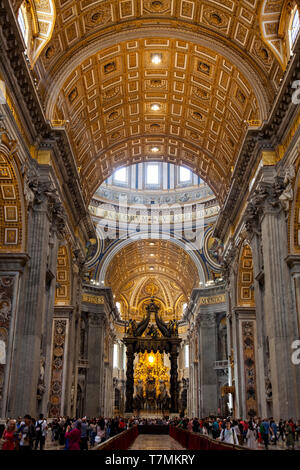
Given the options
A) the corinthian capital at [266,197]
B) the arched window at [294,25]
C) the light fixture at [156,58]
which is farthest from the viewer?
the light fixture at [156,58]

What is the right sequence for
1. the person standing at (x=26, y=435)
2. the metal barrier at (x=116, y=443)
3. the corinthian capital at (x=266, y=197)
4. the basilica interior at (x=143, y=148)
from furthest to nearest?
1. the corinthian capital at (x=266, y=197)
2. the basilica interior at (x=143, y=148)
3. the person standing at (x=26, y=435)
4. the metal barrier at (x=116, y=443)

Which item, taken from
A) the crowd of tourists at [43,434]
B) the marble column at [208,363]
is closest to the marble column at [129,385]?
the marble column at [208,363]

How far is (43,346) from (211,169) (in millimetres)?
13149

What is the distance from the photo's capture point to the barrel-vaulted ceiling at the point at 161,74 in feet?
55.3

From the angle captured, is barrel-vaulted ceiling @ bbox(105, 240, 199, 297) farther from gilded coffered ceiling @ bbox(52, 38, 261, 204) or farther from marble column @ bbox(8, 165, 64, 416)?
marble column @ bbox(8, 165, 64, 416)

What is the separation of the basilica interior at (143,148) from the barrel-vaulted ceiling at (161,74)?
0.18 ft

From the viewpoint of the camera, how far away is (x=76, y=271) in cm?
2291

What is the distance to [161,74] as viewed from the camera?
20.9 m

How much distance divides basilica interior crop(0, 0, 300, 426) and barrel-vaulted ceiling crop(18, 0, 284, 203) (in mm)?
56

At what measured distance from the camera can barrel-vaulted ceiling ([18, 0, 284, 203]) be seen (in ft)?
55.3

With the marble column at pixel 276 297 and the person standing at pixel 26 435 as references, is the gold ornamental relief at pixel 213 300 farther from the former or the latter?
the person standing at pixel 26 435

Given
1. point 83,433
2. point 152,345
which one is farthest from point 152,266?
point 83,433

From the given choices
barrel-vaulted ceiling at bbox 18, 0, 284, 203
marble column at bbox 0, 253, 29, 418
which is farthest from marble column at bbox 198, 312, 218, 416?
marble column at bbox 0, 253, 29, 418

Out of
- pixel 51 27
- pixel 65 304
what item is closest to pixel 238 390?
pixel 65 304
